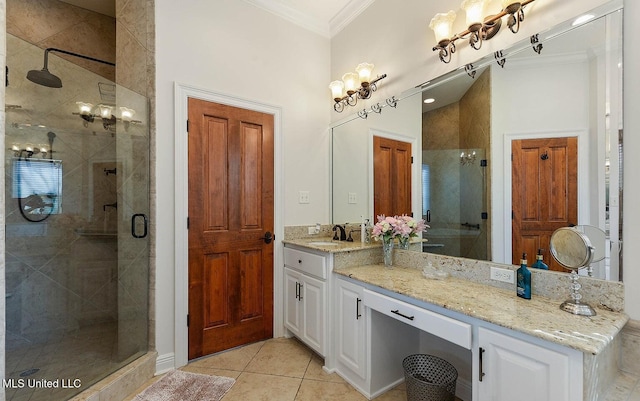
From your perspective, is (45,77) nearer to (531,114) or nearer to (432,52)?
(432,52)

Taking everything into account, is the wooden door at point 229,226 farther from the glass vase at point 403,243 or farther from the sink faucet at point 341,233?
the glass vase at point 403,243

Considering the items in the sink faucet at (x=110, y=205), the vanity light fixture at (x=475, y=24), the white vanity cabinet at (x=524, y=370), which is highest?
the vanity light fixture at (x=475, y=24)

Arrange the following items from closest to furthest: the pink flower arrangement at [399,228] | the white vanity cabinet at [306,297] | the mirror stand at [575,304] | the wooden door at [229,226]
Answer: the mirror stand at [575,304], the pink flower arrangement at [399,228], the white vanity cabinet at [306,297], the wooden door at [229,226]

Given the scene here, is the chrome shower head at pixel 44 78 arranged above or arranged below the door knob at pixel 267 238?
above

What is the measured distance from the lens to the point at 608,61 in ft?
4.10

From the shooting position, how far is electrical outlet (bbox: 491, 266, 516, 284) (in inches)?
60.9

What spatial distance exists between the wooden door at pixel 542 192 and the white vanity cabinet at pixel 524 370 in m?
0.56

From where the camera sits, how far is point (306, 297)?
2.38 meters

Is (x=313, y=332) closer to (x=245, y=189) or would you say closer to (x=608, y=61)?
(x=245, y=189)

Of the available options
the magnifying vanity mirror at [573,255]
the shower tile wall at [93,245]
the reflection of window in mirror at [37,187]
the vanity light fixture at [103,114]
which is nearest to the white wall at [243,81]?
the shower tile wall at [93,245]

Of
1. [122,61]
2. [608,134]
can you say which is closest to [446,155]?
[608,134]

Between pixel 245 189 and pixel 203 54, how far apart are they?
1218 millimetres

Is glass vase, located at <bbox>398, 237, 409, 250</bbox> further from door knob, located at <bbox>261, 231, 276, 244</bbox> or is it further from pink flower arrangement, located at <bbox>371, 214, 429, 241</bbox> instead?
door knob, located at <bbox>261, 231, 276, 244</bbox>

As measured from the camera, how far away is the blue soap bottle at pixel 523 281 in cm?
139
